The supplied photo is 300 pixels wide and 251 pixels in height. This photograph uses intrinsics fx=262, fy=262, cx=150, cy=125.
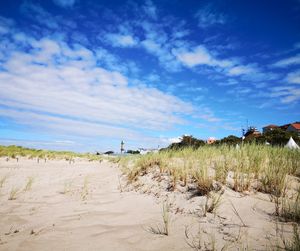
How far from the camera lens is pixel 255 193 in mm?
4195

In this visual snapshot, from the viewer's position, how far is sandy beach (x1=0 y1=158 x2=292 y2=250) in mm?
2807

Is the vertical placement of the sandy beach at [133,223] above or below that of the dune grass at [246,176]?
below

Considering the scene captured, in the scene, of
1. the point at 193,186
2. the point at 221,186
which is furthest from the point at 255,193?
the point at 193,186

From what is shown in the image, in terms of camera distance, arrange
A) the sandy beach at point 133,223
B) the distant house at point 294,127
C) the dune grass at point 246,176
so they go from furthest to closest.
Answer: the distant house at point 294,127 < the dune grass at point 246,176 < the sandy beach at point 133,223

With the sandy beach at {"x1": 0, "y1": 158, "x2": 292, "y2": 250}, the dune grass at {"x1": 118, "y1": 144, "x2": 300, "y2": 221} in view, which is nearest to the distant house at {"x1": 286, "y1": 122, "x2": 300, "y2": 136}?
the dune grass at {"x1": 118, "y1": 144, "x2": 300, "y2": 221}

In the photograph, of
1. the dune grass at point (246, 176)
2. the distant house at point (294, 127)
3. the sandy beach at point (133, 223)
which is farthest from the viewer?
the distant house at point (294, 127)

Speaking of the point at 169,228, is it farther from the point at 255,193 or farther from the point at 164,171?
the point at 164,171

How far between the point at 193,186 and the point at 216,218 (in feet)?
4.60

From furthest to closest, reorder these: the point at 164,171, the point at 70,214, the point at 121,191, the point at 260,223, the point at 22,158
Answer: the point at 22,158, the point at 164,171, the point at 121,191, the point at 70,214, the point at 260,223

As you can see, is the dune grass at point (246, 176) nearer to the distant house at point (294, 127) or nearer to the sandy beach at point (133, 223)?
the sandy beach at point (133, 223)

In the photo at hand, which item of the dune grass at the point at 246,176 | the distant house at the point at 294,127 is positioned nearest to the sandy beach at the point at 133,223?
the dune grass at the point at 246,176

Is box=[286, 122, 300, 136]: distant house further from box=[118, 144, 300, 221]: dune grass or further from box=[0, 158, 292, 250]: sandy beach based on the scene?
box=[0, 158, 292, 250]: sandy beach

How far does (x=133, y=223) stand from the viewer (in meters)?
3.56

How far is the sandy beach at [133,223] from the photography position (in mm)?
2807
